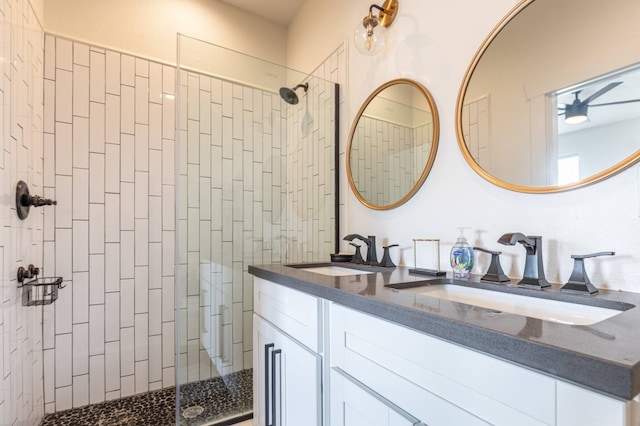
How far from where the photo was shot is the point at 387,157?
5.48 ft

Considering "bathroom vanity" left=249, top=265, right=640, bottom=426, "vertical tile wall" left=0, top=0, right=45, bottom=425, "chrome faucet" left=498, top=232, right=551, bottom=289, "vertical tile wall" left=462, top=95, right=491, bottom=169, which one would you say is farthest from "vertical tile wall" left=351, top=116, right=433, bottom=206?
"vertical tile wall" left=0, top=0, right=45, bottom=425

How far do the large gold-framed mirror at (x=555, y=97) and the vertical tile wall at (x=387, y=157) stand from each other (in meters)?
0.24

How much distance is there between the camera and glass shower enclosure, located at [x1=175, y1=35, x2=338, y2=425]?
1.76 metres

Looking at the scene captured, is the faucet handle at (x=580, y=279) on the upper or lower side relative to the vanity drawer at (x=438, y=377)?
upper

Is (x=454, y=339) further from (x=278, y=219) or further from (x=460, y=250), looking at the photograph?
(x=278, y=219)

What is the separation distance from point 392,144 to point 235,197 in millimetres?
897

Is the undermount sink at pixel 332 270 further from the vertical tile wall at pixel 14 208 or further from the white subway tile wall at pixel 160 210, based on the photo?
the vertical tile wall at pixel 14 208

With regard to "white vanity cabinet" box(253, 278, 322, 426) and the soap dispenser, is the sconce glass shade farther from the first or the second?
"white vanity cabinet" box(253, 278, 322, 426)

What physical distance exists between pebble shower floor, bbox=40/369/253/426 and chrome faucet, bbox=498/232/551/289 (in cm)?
146

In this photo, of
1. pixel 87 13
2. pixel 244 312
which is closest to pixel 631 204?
pixel 244 312

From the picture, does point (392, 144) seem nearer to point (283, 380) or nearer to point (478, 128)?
point (478, 128)

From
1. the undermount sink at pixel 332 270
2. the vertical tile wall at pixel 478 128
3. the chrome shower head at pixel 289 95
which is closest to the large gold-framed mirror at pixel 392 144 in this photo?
the vertical tile wall at pixel 478 128

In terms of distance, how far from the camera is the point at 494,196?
3.82ft

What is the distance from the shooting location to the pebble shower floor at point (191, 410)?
1728mm
